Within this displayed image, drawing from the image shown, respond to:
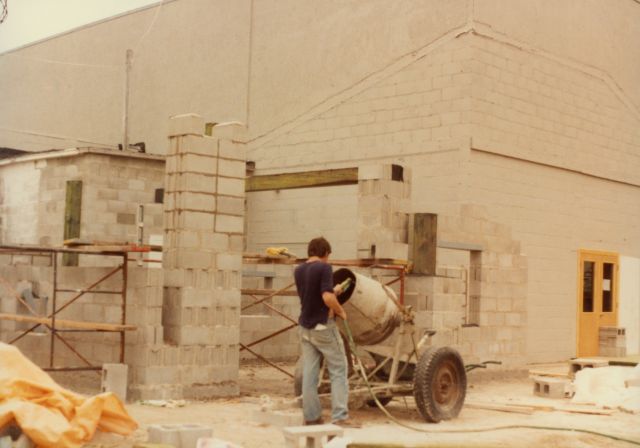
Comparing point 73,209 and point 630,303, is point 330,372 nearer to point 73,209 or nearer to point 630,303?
point 73,209

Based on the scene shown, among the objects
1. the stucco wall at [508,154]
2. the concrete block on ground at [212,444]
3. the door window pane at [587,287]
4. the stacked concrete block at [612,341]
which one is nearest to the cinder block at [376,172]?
the stucco wall at [508,154]

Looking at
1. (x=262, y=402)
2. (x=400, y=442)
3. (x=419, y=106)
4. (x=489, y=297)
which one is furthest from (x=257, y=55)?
(x=400, y=442)

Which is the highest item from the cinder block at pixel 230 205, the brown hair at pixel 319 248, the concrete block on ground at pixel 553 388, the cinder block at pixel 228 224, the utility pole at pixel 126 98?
the utility pole at pixel 126 98

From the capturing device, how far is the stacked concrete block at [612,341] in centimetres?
2030

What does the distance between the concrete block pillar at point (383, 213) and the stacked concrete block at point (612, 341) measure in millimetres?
7917

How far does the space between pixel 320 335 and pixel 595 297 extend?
1217 cm

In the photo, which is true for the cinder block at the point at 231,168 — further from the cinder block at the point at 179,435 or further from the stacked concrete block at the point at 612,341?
the stacked concrete block at the point at 612,341

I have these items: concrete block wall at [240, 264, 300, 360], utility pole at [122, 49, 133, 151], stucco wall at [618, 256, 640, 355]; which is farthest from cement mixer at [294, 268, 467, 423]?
utility pole at [122, 49, 133, 151]

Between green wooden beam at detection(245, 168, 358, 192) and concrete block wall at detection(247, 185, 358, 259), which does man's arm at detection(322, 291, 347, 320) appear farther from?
concrete block wall at detection(247, 185, 358, 259)

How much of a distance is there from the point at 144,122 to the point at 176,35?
2495 mm

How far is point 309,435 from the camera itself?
8.41m

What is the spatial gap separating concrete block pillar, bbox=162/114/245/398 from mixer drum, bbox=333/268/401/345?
6.96 feet

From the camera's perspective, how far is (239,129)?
42.1 ft

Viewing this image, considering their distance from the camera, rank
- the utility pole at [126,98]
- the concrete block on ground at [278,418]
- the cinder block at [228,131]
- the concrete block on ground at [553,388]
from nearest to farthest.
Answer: the concrete block on ground at [278,418]
the cinder block at [228,131]
the concrete block on ground at [553,388]
the utility pole at [126,98]
